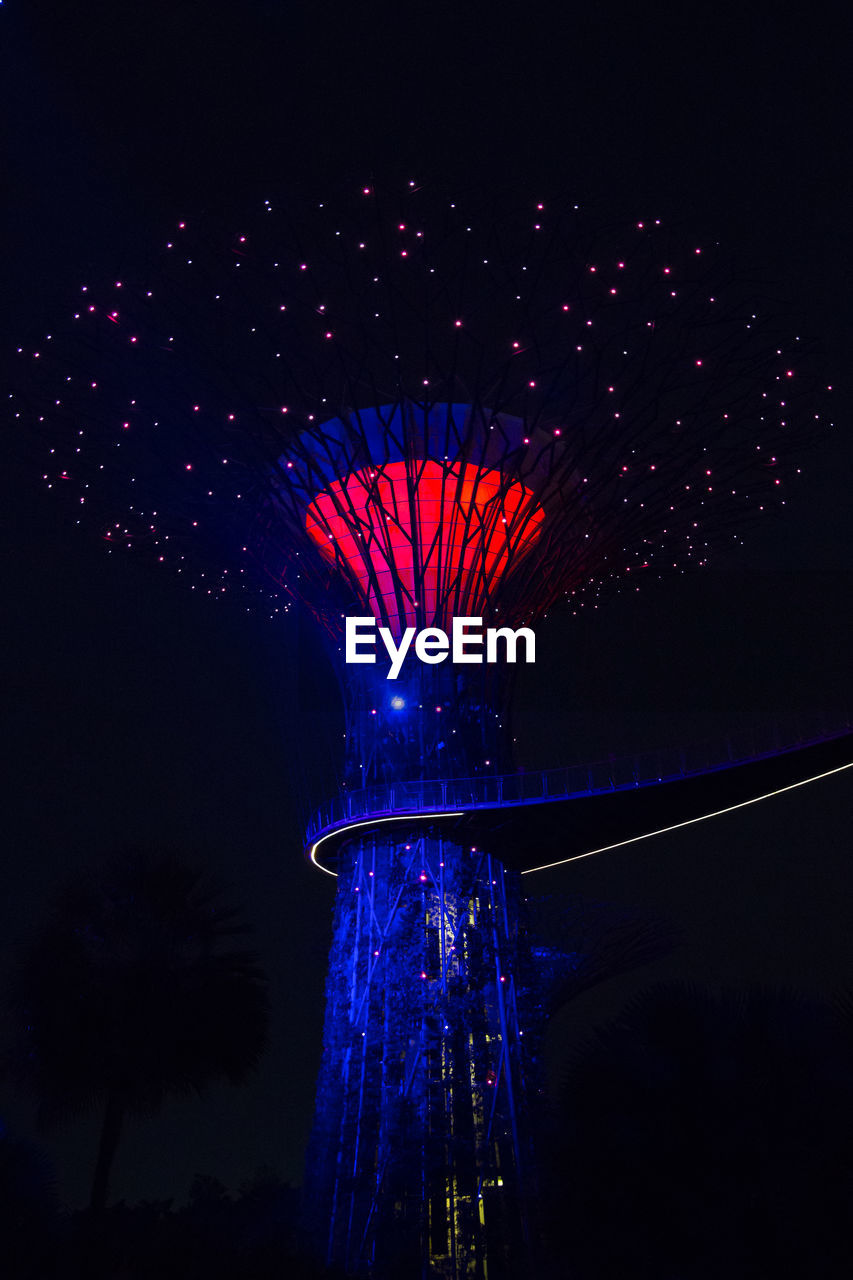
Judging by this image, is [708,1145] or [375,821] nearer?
[708,1145]

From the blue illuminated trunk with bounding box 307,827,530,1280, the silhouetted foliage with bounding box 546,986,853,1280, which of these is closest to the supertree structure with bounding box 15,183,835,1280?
the blue illuminated trunk with bounding box 307,827,530,1280

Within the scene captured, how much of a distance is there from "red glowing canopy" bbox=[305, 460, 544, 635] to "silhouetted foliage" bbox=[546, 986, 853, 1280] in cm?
1136

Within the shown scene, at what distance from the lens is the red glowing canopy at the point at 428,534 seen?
77.3ft

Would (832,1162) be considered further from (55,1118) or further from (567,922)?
(567,922)

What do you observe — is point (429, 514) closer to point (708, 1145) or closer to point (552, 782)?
point (552, 782)

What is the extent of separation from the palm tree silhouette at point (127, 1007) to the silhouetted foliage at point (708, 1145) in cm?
656

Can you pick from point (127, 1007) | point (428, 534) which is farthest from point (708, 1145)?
point (428, 534)

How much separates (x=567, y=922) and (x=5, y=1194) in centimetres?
1479

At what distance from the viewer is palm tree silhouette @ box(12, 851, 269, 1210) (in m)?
17.2

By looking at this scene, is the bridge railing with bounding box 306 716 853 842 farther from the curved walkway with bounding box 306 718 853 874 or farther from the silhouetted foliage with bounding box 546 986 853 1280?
the silhouetted foliage with bounding box 546 986 853 1280

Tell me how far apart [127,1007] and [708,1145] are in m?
9.18

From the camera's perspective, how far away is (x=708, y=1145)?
12.4 m

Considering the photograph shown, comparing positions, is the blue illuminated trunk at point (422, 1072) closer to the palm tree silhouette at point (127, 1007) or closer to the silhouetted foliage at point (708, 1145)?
the palm tree silhouette at point (127, 1007)

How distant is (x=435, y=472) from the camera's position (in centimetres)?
2378
